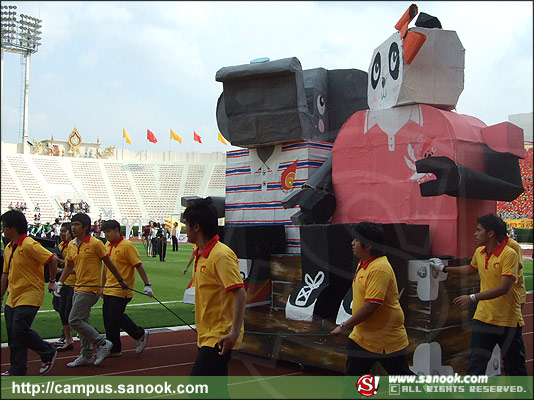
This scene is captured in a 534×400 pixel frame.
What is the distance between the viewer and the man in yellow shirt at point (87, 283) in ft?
20.3

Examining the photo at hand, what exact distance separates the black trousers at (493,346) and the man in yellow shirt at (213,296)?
2.01 m

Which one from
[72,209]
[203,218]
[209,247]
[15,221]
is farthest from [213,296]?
[72,209]

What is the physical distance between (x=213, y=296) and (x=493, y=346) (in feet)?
7.74

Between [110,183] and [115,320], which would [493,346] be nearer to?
[115,320]

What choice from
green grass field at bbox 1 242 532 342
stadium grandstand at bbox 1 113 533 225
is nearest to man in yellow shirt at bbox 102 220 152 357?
green grass field at bbox 1 242 532 342

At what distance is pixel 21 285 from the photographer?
17.1ft

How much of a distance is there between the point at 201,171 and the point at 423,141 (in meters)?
50.9

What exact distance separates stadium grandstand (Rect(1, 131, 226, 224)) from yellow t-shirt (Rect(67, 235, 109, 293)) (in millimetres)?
37706

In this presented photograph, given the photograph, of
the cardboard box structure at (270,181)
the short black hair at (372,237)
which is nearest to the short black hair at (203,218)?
the short black hair at (372,237)

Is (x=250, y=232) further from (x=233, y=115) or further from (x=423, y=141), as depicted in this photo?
(x=423, y=141)

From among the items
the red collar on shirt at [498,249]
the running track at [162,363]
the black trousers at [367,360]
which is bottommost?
the running track at [162,363]

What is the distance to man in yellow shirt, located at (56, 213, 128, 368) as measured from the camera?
20.3 ft

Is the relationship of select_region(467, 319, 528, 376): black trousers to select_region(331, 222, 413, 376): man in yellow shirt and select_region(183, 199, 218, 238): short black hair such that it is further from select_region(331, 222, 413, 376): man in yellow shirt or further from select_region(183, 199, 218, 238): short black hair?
select_region(183, 199, 218, 238): short black hair

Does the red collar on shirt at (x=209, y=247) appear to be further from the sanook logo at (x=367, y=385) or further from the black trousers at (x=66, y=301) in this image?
the black trousers at (x=66, y=301)
